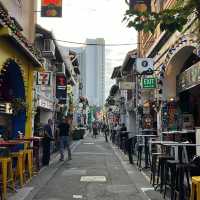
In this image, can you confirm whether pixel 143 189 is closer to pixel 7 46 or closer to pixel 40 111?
pixel 7 46

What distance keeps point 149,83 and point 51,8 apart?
6.94m

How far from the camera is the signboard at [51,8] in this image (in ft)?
59.1

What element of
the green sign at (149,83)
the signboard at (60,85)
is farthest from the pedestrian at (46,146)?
the signboard at (60,85)

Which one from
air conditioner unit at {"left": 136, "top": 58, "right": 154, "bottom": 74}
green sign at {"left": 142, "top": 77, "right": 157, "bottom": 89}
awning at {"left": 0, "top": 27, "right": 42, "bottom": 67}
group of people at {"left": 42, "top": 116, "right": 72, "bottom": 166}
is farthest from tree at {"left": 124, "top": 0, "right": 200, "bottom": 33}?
air conditioner unit at {"left": 136, "top": 58, "right": 154, "bottom": 74}

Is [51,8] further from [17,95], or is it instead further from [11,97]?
[11,97]

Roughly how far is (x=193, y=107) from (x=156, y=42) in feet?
12.3

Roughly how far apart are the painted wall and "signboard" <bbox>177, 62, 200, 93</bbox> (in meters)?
5.88

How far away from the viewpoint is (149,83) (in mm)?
23109

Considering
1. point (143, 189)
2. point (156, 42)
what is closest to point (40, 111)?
point (156, 42)

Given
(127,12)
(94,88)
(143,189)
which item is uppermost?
(94,88)

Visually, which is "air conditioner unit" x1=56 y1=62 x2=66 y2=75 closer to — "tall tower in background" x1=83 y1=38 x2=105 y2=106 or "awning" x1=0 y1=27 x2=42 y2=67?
"awning" x1=0 y1=27 x2=42 y2=67

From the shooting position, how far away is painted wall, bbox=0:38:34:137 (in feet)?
46.3

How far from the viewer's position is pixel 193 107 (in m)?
22.6

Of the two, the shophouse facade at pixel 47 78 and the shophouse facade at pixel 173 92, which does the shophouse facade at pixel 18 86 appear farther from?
the shophouse facade at pixel 173 92
